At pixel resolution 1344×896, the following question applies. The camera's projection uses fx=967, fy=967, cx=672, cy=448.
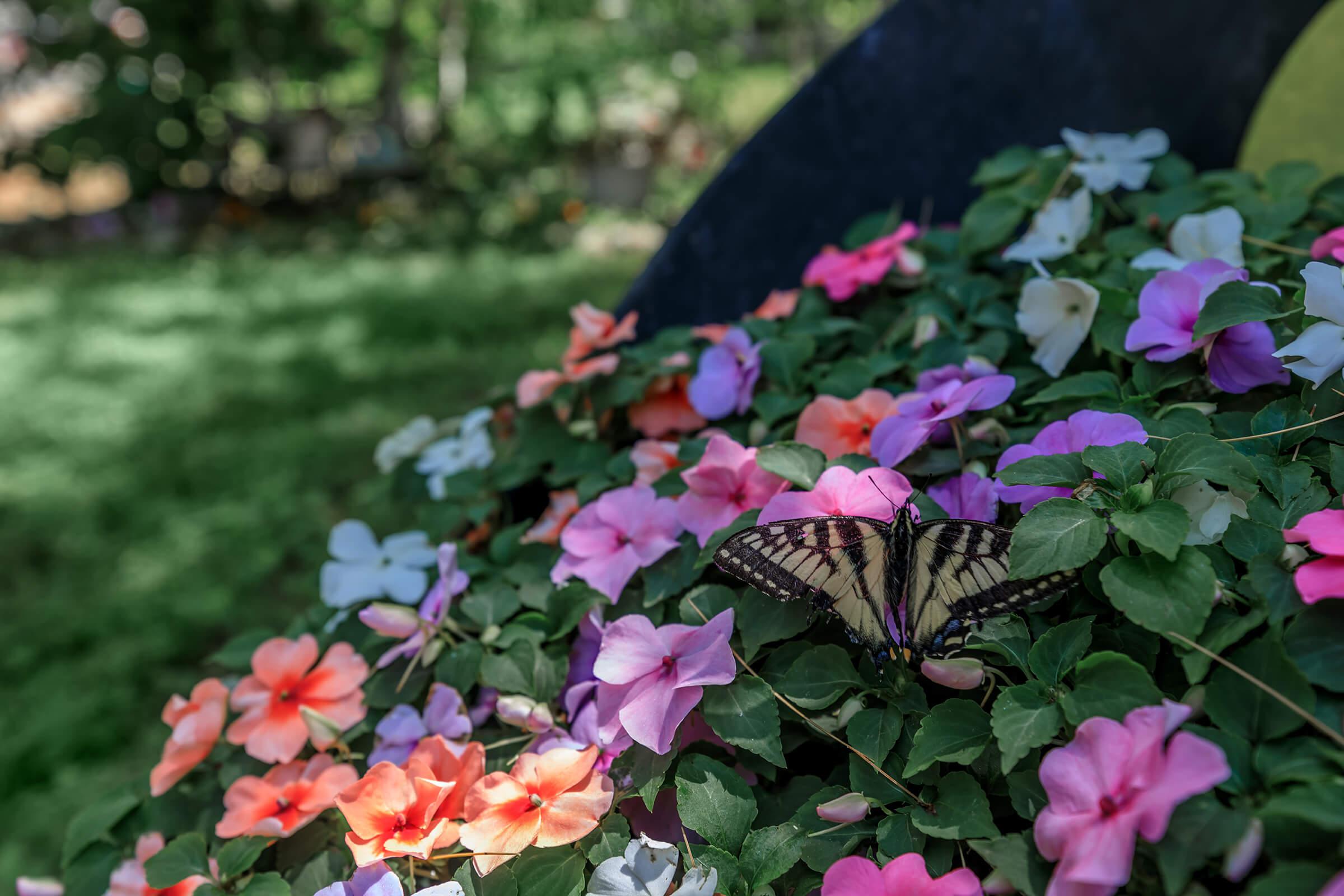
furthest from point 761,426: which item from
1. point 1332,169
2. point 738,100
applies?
point 738,100

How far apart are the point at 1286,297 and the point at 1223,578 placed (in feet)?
1.28

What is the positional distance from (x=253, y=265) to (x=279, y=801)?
16.4 feet

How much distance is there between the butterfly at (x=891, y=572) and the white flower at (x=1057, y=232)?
19.1 inches

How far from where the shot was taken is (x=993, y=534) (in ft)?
2.05

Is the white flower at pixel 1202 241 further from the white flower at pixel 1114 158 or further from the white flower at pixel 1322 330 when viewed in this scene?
the white flower at pixel 1322 330

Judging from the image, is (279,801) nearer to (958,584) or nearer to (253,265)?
(958,584)

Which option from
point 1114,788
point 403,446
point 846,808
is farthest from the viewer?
point 403,446

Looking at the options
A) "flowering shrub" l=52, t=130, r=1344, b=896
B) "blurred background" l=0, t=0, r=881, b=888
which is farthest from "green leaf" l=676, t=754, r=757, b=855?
"blurred background" l=0, t=0, r=881, b=888

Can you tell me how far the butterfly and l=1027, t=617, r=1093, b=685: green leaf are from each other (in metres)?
0.03

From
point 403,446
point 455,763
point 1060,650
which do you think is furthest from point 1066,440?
point 403,446

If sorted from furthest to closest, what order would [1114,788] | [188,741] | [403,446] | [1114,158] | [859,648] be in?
[403,446], [1114,158], [188,741], [859,648], [1114,788]

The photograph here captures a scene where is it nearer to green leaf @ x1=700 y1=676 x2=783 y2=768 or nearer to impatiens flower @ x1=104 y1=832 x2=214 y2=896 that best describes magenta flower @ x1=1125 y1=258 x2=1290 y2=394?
green leaf @ x1=700 y1=676 x2=783 y2=768

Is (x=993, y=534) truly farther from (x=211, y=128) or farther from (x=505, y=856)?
(x=211, y=128)

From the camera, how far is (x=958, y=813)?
60 centimetres
